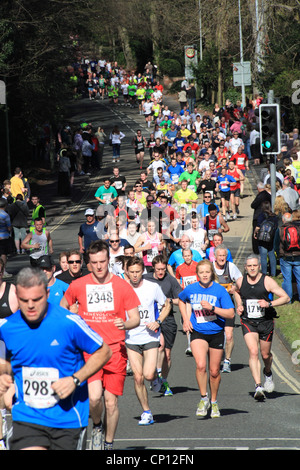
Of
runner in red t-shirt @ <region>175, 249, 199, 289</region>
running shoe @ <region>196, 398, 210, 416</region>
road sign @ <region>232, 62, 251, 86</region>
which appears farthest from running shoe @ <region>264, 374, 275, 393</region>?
road sign @ <region>232, 62, 251, 86</region>

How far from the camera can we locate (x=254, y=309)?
10.8 metres

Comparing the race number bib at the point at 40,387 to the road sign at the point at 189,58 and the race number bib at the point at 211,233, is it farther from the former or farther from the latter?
the road sign at the point at 189,58

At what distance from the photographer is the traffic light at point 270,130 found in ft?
57.3

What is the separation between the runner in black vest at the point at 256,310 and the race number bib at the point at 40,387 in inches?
209

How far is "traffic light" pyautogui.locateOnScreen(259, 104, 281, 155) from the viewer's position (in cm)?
1747

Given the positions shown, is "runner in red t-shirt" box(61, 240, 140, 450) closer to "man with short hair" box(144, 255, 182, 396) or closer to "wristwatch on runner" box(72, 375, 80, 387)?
"wristwatch on runner" box(72, 375, 80, 387)

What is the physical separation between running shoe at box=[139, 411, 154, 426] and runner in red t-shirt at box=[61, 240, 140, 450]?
4.44 feet

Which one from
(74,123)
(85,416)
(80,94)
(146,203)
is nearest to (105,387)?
(85,416)

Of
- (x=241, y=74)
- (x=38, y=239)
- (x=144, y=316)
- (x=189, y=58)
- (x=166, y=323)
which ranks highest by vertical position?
(x=189, y=58)

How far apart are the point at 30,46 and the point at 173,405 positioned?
2618cm

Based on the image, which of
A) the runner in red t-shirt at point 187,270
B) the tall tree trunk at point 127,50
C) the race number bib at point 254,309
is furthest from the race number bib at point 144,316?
the tall tree trunk at point 127,50

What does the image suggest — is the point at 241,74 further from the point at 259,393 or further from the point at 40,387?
the point at 40,387

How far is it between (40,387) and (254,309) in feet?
18.0

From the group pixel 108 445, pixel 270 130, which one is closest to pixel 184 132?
pixel 270 130
